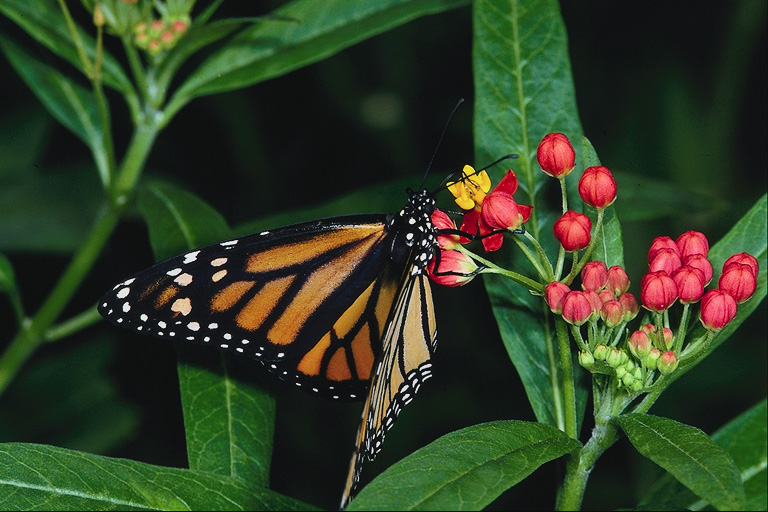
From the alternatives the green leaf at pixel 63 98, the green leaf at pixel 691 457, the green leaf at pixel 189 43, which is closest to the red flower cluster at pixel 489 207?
the green leaf at pixel 691 457

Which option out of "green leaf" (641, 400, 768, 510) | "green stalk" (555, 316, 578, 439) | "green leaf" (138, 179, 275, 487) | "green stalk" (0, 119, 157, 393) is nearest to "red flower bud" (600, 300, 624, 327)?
"green stalk" (555, 316, 578, 439)

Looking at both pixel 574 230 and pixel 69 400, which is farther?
pixel 69 400

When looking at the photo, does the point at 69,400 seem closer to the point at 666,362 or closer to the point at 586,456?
the point at 586,456

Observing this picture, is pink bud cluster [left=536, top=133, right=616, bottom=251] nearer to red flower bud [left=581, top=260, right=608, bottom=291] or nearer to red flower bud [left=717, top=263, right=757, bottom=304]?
red flower bud [left=581, top=260, right=608, bottom=291]

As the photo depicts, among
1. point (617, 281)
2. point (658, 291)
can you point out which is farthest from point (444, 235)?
point (658, 291)

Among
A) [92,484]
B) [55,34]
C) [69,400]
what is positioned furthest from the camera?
[69,400]

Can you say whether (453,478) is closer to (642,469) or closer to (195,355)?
(195,355)
